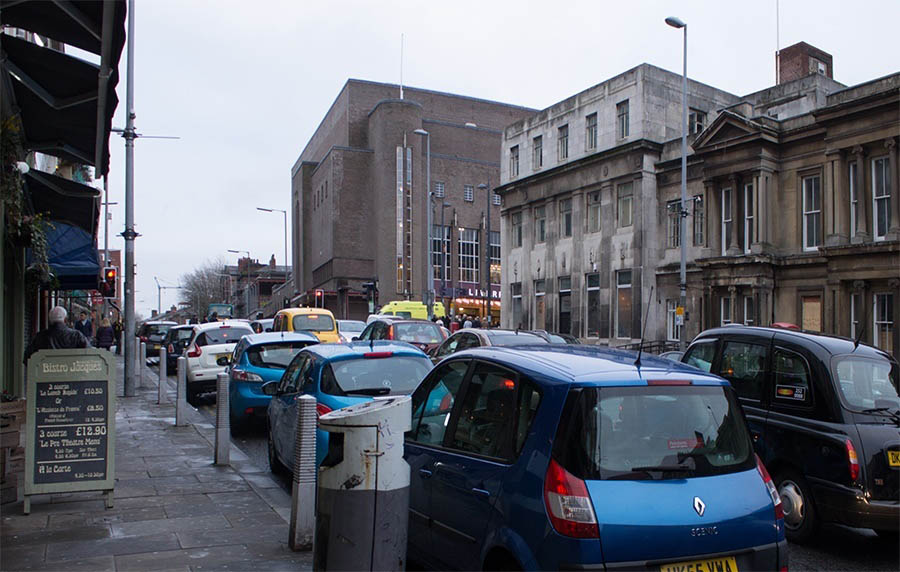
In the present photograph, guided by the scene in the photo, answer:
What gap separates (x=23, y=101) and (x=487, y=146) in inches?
3173

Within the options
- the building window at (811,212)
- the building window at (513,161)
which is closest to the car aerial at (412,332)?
the building window at (811,212)

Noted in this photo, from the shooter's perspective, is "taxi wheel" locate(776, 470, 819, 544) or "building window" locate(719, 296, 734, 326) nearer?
"taxi wheel" locate(776, 470, 819, 544)

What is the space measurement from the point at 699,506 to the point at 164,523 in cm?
500

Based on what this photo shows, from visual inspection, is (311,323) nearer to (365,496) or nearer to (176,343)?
(176,343)

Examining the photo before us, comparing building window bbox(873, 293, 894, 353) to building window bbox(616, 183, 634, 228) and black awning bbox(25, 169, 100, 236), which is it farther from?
black awning bbox(25, 169, 100, 236)

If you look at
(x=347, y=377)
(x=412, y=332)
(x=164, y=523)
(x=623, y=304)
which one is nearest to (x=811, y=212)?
(x=623, y=304)

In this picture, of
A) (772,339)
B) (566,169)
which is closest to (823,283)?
(566,169)

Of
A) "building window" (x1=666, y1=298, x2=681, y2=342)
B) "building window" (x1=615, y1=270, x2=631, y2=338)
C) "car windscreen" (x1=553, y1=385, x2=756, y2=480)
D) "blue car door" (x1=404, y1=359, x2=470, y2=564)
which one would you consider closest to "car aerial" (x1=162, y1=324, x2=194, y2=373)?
"building window" (x1=615, y1=270, x2=631, y2=338)

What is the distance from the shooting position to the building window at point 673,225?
36.3 metres

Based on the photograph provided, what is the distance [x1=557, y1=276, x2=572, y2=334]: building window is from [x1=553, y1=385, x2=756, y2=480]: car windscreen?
127 ft

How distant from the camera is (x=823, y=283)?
28922 millimetres

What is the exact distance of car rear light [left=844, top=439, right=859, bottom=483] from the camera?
6.18 m

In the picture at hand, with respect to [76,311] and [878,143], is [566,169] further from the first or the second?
[76,311]

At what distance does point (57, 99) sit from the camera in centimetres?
742
